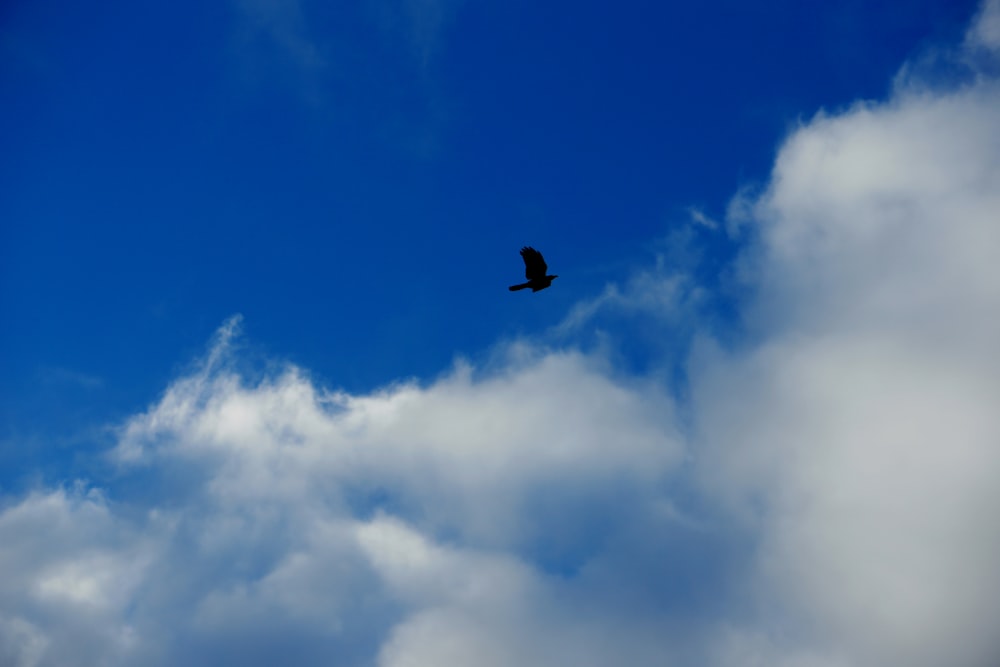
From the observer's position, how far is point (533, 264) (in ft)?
192

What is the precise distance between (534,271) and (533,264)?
0.63 meters

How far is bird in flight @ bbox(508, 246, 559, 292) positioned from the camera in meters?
58.1

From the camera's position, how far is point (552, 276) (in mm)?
59750

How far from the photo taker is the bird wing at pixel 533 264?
5800 cm

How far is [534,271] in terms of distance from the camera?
59.0m

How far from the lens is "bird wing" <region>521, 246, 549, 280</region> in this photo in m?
58.0

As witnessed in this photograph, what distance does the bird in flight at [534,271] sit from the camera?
58.1m
